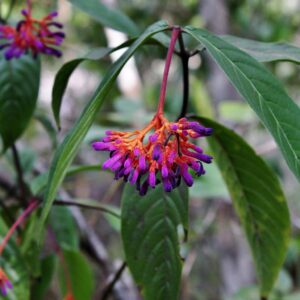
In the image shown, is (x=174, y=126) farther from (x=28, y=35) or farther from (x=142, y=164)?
(x=28, y=35)

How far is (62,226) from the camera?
135 centimetres

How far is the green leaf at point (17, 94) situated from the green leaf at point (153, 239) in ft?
0.89

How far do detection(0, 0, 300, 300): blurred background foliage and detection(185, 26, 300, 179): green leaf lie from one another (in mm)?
729

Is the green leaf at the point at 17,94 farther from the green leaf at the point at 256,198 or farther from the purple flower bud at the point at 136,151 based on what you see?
the purple flower bud at the point at 136,151

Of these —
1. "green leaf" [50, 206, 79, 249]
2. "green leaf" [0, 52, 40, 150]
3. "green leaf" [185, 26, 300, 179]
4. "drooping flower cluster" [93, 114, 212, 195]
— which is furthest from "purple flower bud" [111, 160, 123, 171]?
"green leaf" [50, 206, 79, 249]

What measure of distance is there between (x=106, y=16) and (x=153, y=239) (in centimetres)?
44

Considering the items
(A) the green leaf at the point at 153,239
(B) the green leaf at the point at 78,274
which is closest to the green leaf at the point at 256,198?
(A) the green leaf at the point at 153,239

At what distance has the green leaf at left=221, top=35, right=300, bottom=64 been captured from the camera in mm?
721

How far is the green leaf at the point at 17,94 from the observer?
3.27 ft

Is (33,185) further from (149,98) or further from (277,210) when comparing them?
(149,98)

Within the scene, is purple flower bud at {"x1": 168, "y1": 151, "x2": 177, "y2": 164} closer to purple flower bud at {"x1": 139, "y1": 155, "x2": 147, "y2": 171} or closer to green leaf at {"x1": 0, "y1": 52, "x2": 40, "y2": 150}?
purple flower bud at {"x1": 139, "y1": 155, "x2": 147, "y2": 171}

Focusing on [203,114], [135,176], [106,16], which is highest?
[203,114]

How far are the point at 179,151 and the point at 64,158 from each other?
0.44 feet

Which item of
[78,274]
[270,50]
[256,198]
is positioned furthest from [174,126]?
[78,274]
